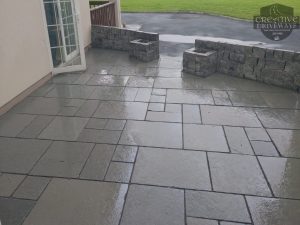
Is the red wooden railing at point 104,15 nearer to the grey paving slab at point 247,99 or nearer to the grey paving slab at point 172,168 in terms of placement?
the grey paving slab at point 247,99

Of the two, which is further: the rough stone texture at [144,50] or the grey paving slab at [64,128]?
the rough stone texture at [144,50]

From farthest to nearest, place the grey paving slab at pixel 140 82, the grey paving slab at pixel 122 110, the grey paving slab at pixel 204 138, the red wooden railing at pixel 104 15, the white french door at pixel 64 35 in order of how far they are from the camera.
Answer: the red wooden railing at pixel 104 15
the white french door at pixel 64 35
the grey paving slab at pixel 140 82
the grey paving slab at pixel 122 110
the grey paving slab at pixel 204 138

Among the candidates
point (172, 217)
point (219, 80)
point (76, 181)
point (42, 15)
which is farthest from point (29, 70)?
point (172, 217)

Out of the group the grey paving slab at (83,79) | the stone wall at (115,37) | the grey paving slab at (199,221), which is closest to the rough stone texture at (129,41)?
the stone wall at (115,37)

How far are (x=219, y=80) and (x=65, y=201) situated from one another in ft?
12.2

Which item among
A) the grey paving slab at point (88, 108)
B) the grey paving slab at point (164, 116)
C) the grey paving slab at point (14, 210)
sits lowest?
the grey paving slab at point (14, 210)

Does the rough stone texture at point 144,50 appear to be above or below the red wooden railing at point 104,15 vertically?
below

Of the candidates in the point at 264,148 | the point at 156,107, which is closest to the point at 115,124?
the point at 156,107

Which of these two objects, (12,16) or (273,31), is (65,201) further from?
(273,31)

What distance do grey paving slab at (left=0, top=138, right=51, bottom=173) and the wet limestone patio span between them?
0.04 ft

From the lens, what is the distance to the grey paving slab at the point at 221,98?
4.60 metres

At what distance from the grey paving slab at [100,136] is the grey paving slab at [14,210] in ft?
3.66

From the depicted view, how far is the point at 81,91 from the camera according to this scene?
16.8 feet

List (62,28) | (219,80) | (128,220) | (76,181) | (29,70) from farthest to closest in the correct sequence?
(62,28) < (219,80) < (29,70) < (76,181) < (128,220)
